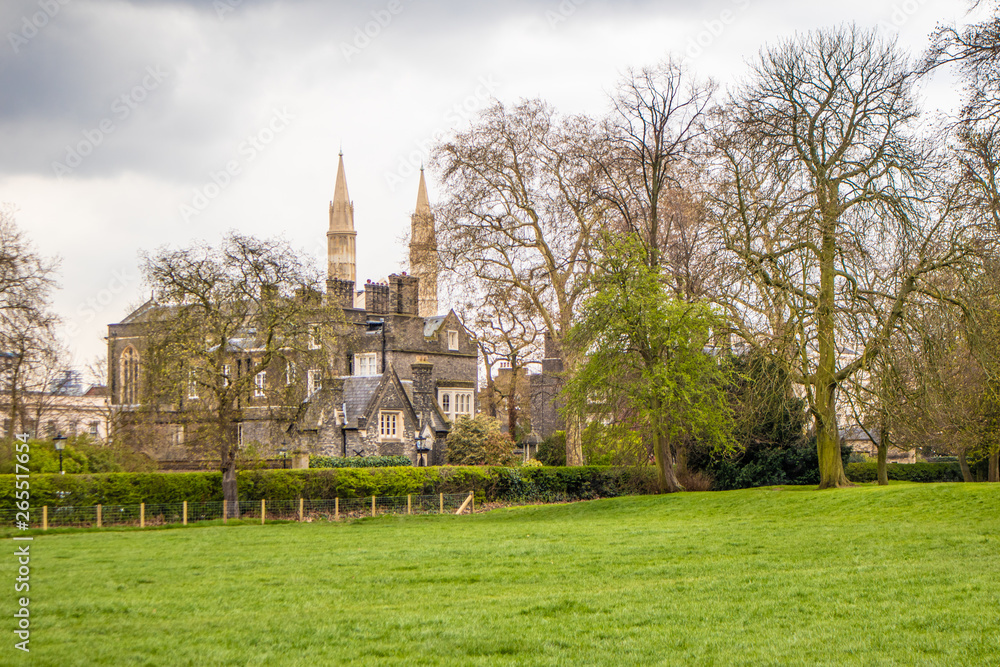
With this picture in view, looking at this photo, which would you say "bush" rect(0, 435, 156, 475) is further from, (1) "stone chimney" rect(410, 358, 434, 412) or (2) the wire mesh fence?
(1) "stone chimney" rect(410, 358, 434, 412)

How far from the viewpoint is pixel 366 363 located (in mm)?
61719

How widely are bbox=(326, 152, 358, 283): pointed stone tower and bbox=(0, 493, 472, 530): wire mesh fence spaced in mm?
90193

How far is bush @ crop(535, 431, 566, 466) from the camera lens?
49.3 meters

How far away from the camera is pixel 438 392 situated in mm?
61562

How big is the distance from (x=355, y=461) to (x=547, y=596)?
116 ft

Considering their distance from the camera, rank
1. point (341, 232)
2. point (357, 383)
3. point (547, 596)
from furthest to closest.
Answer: point (341, 232)
point (357, 383)
point (547, 596)

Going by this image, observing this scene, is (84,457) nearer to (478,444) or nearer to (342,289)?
(478,444)

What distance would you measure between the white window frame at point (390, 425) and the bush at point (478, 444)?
3.23m

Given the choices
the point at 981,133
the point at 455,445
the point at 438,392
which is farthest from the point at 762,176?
the point at 438,392

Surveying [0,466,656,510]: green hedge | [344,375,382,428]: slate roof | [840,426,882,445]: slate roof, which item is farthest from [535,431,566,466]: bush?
[840,426,882,445]: slate roof

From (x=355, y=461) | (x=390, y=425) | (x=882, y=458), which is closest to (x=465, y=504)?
(x=355, y=461)

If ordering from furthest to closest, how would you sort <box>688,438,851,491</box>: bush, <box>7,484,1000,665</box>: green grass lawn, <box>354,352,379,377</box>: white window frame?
<box>354,352,379,377</box>: white window frame, <box>688,438,851,491</box>: bush, <box>7,484,1000,665</box>: green grass lawn

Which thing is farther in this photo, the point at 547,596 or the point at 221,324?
the point at 221,324

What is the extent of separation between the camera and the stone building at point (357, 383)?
32.1 metres
